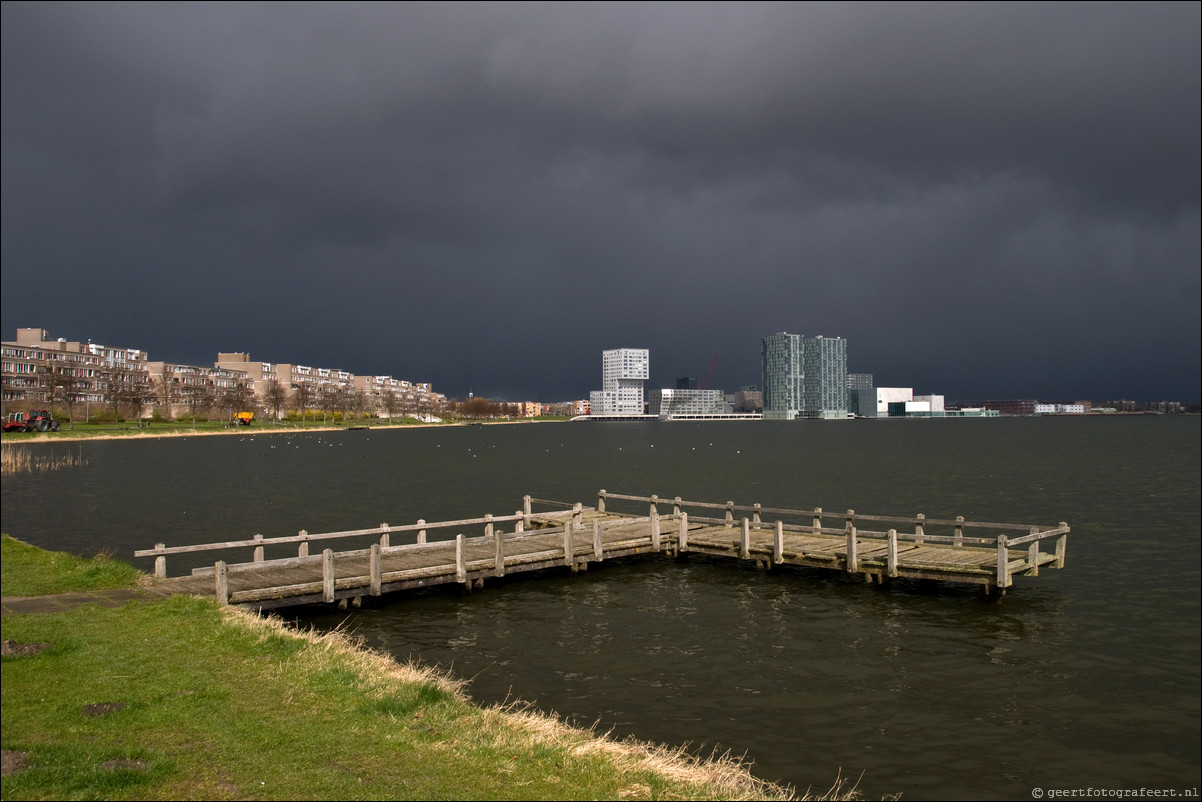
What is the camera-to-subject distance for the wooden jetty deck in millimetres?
22594

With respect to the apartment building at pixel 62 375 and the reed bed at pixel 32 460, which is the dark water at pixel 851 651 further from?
the apartment building at pixel 62 375

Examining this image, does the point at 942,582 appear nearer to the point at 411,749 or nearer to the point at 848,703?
the point at 848,703

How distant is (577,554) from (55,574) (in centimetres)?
1645

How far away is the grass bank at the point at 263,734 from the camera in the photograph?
8.51 m

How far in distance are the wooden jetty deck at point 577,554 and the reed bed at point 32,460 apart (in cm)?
5698

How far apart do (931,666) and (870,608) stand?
574 centimetres

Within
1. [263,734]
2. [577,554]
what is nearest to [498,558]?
[577,554]

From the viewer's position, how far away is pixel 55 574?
65.7ft

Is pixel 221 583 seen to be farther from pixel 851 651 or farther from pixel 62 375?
pixel 62 375

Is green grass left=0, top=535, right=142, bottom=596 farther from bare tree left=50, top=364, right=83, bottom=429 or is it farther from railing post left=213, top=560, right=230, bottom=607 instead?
bare tree left=50, top=364, right=83, bottom=429

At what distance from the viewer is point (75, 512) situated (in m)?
46.4

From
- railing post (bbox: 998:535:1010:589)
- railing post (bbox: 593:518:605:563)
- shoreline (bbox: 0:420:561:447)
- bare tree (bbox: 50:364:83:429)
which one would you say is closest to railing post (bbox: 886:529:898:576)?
railing post (bbox: 998:535:1010:589)

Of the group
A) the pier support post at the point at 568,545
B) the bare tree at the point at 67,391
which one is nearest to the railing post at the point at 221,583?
the pier support post at the point at 568,545

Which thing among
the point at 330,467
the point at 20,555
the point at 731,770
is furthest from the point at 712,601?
the point at 330,467
